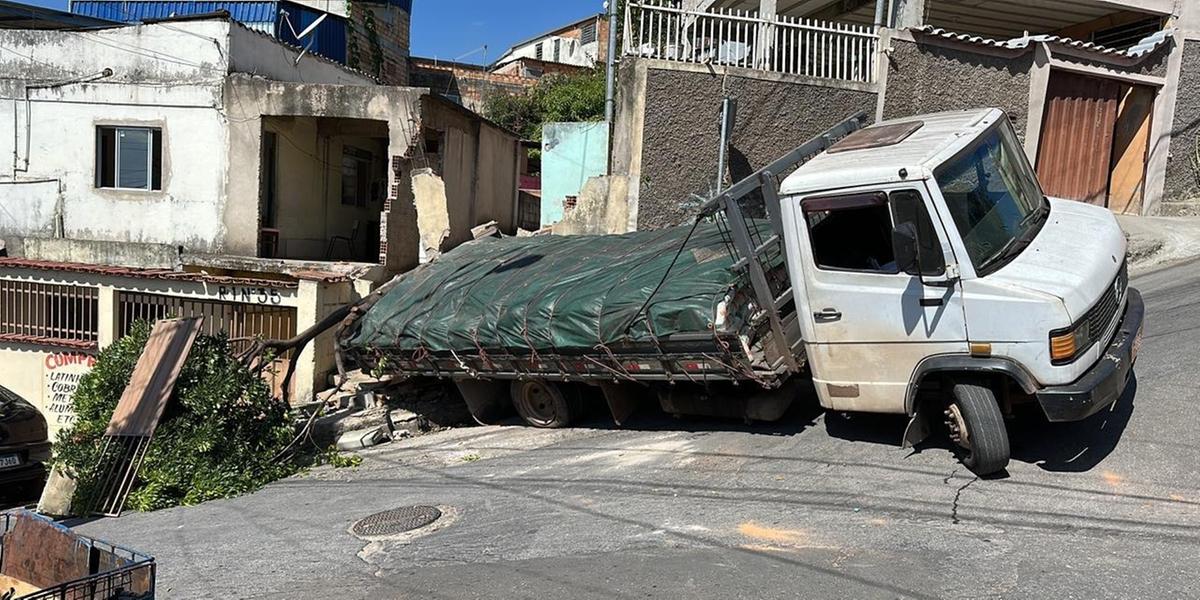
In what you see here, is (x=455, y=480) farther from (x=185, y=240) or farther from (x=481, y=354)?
Result: (x=185, y=240)

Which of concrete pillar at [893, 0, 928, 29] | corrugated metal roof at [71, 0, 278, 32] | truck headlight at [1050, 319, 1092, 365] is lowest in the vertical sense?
truck headlight at [1050, 319, 1092, 365]

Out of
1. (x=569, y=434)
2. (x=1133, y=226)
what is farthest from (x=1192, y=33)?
(x=569, y=434)

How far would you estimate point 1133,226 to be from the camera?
496 inches

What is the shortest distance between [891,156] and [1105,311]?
1.76m

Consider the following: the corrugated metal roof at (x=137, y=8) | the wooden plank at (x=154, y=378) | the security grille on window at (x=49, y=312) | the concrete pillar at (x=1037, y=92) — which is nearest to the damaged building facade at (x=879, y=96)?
the concrete pillar at (x=1037, y=92)

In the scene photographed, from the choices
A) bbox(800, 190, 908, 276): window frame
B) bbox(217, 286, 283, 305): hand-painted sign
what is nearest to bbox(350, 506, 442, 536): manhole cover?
bbox(800, 190, 908, 276): window frame

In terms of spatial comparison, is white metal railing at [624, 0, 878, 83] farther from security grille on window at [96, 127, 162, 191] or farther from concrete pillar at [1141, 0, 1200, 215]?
security grille on window at [96, 127, 162, 191]

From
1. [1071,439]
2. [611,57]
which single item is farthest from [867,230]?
[611,57]

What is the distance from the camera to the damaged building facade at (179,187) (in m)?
13.6

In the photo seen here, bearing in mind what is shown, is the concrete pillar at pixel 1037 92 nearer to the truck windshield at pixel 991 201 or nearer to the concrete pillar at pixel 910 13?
the concrete pillar at pixel 910 13

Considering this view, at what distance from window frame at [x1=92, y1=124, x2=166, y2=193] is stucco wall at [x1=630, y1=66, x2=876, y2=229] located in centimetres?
895

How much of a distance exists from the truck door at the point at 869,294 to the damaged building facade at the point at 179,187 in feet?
26.4

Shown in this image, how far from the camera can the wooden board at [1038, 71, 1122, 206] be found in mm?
13016

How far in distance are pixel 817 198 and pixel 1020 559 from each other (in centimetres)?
275
